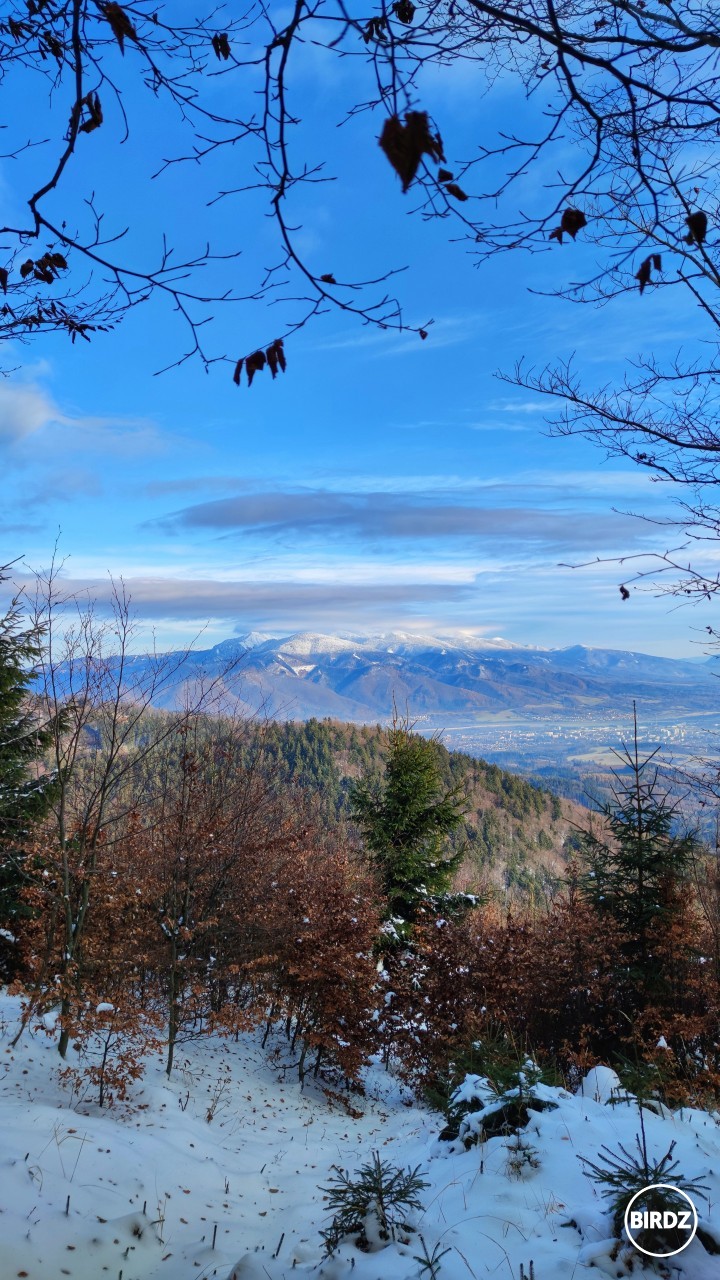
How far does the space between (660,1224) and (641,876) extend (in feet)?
23.0

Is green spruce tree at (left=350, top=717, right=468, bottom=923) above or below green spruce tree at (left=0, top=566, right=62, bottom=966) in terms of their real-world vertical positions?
below

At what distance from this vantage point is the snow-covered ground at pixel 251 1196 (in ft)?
11.1

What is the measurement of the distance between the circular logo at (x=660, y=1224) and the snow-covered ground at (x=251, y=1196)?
6 centimetres

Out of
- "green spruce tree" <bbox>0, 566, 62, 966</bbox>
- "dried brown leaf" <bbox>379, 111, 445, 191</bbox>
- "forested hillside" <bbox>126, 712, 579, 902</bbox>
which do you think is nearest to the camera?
"dried brown leaf" <bbox>379, 111, 445, 191</bbox>

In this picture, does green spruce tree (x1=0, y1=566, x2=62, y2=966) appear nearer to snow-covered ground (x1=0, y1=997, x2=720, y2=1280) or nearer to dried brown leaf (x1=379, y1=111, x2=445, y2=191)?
snow-covered ground (x1=0, y1=997, x2=720, y2=1280)

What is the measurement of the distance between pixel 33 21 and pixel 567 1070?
12177mm

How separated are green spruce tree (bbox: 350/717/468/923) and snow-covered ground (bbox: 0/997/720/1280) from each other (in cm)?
839

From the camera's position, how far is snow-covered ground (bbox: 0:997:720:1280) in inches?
133

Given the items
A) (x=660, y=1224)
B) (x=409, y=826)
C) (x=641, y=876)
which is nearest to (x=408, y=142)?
(x=660, y=1224)

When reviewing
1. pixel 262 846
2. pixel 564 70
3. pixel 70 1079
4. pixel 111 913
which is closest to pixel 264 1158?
pixel 70 1079

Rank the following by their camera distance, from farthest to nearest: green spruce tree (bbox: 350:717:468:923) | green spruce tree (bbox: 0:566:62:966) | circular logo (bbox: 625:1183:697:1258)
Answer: green spruce tree (bbox: 350:717:468:923) → green spruce tree (bbox: 0:566:62:966) → circular logo (bbox: 625:1183:697:1258)

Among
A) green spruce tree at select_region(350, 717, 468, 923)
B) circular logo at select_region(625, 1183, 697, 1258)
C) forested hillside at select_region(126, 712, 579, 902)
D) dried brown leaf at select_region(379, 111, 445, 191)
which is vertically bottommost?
forested hillside at select_region(126, 712, 579, 902)

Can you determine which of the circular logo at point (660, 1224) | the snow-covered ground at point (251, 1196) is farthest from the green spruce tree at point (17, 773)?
the circular logo at point (660, 1224)

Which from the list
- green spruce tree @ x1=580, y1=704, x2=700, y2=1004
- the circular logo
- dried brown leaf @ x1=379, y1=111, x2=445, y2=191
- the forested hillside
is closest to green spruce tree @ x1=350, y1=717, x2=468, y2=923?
green spruce tree @ x1=580, y1=704, x2=700, y2=1004
